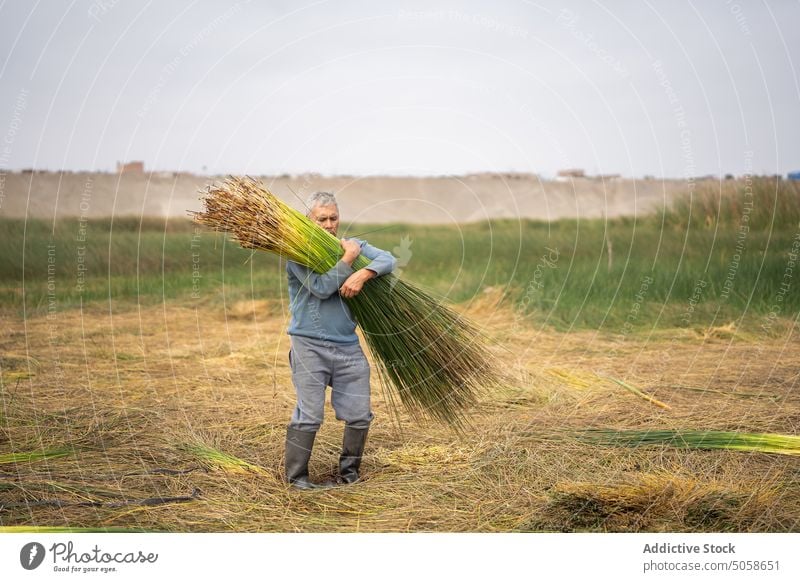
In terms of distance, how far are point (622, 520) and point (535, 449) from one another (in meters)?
0.82

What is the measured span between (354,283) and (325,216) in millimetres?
327

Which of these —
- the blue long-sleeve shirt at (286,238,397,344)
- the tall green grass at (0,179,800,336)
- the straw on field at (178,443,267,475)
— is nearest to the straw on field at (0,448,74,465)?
the straw on field at (178,443,267,475)

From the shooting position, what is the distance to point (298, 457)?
3.72 metres

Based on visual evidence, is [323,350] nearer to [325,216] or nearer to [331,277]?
[331,277]

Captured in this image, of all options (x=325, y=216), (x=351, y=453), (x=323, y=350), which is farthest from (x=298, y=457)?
(x=325, y=216)

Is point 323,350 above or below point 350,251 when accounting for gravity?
below

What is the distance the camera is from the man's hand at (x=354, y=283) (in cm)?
363

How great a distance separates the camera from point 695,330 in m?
6.98

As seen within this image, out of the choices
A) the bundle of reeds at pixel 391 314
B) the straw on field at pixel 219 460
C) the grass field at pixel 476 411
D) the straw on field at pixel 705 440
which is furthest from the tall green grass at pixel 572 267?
the bundle of reeds at pixel 391 314

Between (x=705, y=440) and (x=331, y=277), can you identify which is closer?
(x=331, y=277)

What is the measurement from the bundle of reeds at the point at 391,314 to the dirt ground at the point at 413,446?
35 centimetres

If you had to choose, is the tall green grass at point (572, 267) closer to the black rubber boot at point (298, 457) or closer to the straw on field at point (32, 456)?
the straw on field at point (32, 456)
